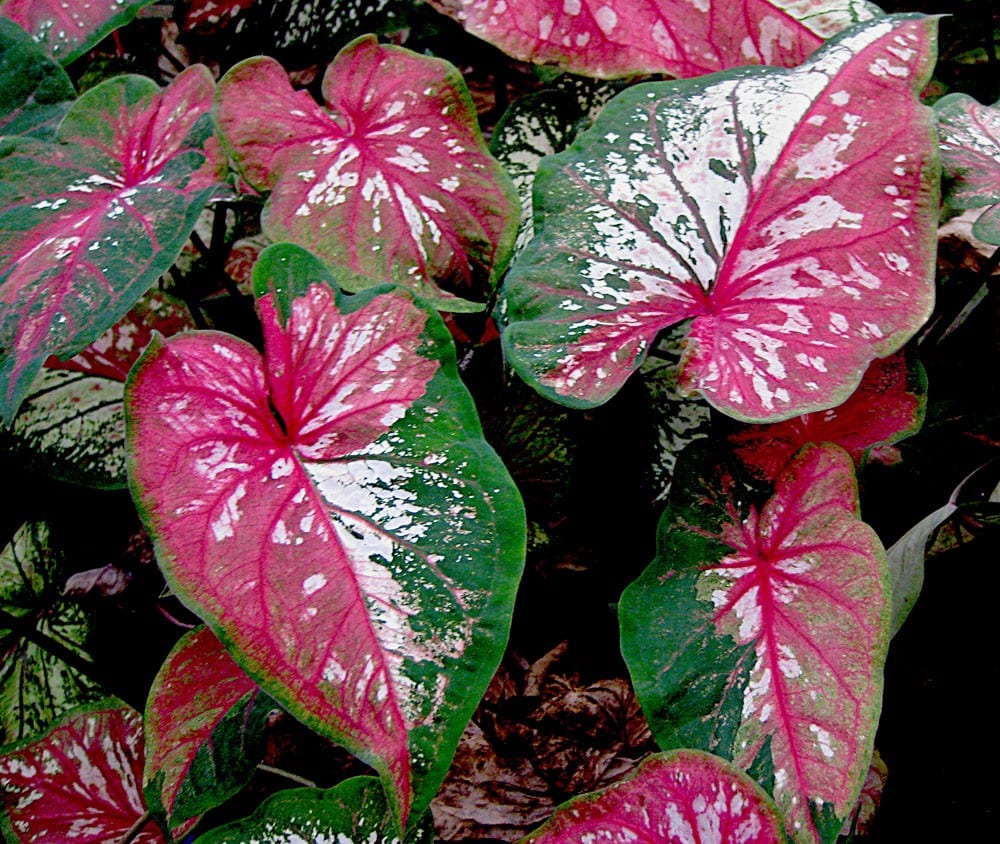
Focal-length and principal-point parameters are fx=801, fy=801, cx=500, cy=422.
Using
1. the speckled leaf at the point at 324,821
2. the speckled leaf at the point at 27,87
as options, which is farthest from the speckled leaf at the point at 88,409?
the speckled leaf at the point at 324,821

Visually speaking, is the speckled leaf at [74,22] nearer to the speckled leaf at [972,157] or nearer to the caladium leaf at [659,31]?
the caladium leaf at [659,31]

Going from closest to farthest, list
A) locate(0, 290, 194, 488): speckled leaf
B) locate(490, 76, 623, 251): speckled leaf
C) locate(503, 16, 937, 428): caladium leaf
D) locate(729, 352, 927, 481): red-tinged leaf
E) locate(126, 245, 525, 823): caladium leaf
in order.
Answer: locate(126, 245, 525, 823): caladium leaf, locate(503, 16, 937, 428): caladium leaf, locate(729, 352, 927, 481): red-tinged leaf, locate(0, 290, 194, 488): speckled leaf, locate(490, 76, 623, 251): speckled leaf

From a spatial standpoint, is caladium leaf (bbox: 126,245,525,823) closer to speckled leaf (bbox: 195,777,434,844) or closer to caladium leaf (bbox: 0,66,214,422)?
caladium leaf (bbox: 0,66,214,422)

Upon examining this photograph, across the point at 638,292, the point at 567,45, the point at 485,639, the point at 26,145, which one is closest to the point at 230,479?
the point at 485,639

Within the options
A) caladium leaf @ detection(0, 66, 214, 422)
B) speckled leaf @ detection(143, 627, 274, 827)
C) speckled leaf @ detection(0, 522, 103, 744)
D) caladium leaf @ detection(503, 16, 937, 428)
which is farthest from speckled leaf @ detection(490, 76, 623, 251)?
speckled leaf @ detection(0, 522, 103, 744)

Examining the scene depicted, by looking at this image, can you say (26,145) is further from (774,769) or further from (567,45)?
(774,769)
